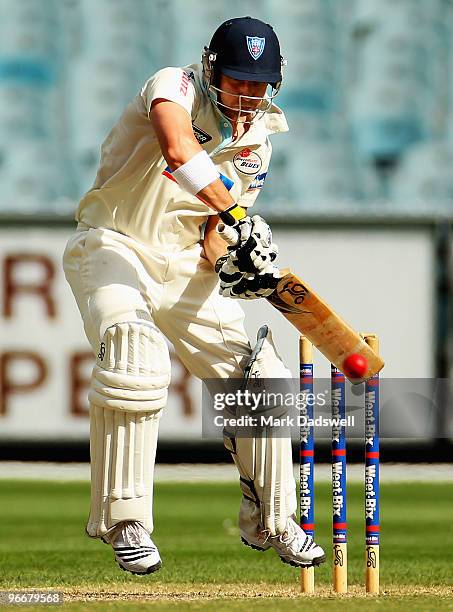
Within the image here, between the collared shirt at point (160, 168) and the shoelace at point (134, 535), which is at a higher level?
the collared shirt at point (160, 168)

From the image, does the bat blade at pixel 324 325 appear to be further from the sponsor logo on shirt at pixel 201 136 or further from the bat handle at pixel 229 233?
the sponsor logo on shirt at pixel 201 136

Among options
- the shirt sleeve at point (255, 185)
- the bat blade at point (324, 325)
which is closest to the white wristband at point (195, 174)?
the bat blade at point (324, 325)

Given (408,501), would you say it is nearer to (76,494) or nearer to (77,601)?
(76,494)

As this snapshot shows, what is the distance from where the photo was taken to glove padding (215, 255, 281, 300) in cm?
339

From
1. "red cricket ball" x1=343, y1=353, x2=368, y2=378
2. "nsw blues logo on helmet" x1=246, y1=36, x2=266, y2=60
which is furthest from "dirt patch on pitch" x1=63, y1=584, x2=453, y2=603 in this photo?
"nsw blues logo on helmet" x1=246, y1=36, x2=266, y2=60

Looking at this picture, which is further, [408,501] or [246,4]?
[246,4]

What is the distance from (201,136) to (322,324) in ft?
1.95

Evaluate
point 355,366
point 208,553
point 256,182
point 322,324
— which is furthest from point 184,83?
point 208,553

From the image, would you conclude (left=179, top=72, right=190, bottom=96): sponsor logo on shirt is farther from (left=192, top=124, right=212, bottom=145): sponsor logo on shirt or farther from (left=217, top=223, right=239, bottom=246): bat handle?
(left=217, top=223, right=239, bottom=246): bat handle

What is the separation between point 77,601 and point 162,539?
2.11 meters

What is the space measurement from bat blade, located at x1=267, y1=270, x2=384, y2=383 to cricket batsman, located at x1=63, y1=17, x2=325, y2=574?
0.09 meters

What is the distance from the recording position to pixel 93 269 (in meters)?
3.59

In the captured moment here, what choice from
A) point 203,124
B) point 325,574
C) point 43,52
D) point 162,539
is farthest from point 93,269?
point 43,52

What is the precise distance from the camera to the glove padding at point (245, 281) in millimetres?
3389
